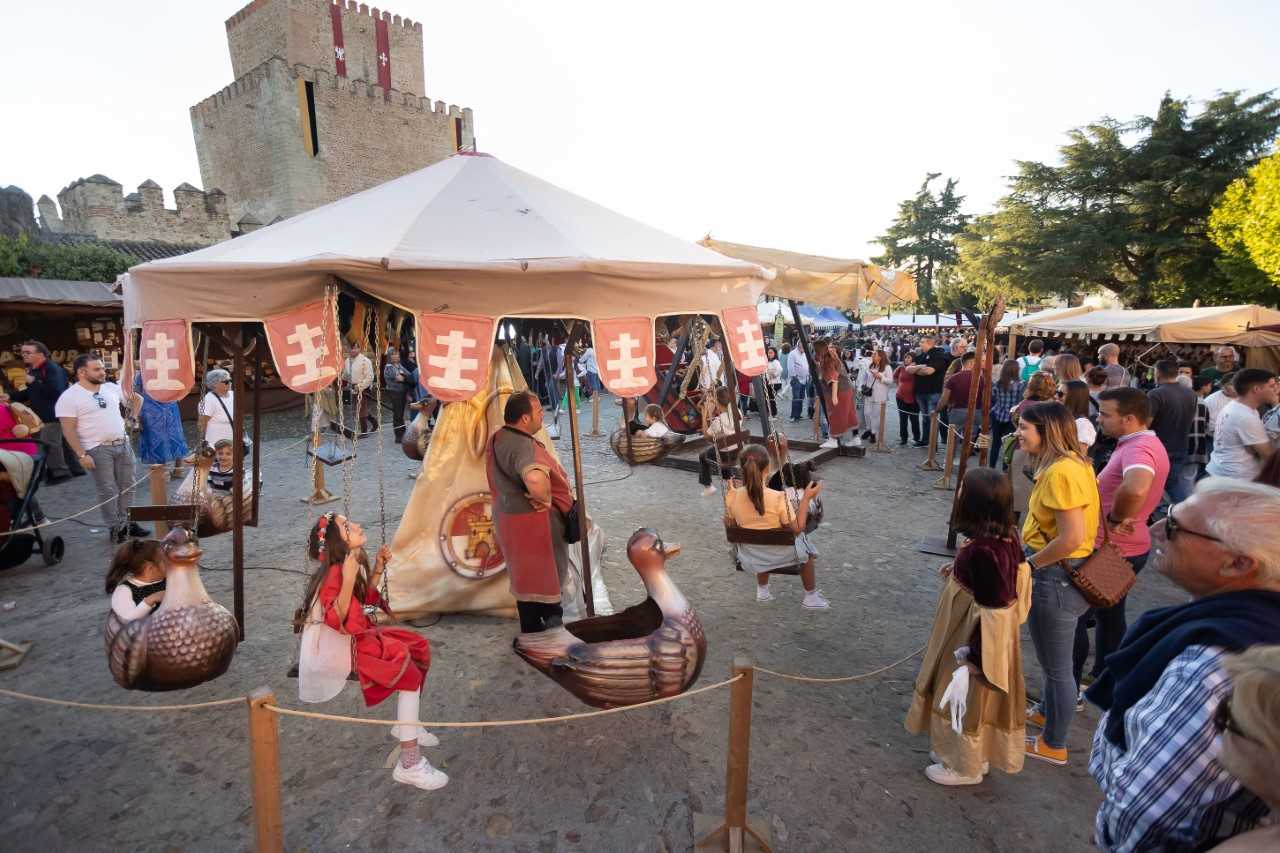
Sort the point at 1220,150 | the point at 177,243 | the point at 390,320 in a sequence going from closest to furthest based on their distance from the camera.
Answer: the point at 390,320 < the point at 177,243 < the point at 1220,150

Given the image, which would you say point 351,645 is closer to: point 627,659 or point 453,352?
point 627,659

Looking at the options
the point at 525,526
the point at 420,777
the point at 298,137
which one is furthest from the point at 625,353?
the point at 298,137

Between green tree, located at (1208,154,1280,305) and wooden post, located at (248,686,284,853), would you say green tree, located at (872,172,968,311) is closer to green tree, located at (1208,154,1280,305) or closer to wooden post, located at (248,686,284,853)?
green tree, located at (1208,154,1280,305)

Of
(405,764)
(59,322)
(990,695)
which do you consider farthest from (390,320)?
(59,322)

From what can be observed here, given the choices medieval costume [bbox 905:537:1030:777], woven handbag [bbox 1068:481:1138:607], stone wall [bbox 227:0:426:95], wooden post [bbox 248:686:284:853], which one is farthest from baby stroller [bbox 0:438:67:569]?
stone wall [bbox 227:0:426:95]

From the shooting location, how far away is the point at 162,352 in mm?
3580

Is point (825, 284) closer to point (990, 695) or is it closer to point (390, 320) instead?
point (390, 320)

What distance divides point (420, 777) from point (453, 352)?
227 centimetres

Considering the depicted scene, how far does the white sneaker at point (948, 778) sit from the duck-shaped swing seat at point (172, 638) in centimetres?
397

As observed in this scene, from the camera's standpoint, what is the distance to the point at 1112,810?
5.60 ft

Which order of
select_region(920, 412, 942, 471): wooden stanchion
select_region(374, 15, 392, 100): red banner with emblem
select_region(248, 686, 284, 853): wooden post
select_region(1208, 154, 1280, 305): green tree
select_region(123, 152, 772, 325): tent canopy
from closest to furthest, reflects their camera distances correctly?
select_region(248, 686, 284, 853): wooden post → select_region(123, 152, 772, 325): tent canopy → select_region(920, 412, 942, 471): wooden stanchion → select_region(1208, 154, 1280, 305): green tree → select_region(374, 15, 392, 100): red banner with emblem

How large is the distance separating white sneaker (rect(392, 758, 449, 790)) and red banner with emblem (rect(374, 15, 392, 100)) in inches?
1744

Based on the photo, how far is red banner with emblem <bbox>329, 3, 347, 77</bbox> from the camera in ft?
118

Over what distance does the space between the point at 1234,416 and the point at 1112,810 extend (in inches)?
201
